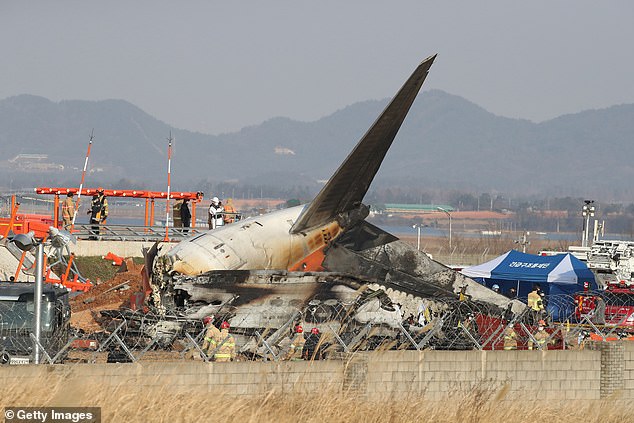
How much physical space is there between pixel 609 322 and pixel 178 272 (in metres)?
12.3

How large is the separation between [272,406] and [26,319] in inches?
281

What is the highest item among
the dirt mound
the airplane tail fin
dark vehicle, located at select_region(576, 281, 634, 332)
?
the airplane tail fin

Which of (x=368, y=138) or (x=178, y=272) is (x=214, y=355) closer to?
(x=178, y=272)

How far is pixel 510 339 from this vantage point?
80.2 ft

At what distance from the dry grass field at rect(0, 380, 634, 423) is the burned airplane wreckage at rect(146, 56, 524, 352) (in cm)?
320

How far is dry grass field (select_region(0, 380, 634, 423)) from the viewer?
57.3 feet

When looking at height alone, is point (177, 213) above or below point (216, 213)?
below

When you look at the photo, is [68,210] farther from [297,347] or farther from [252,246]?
[297,347]

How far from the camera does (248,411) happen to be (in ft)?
60.6

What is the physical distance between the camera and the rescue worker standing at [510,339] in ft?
79.3

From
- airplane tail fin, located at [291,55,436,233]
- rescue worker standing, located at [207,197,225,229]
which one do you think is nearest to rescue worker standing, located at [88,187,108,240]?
rescue worker standing, located at [207,197,225,229]

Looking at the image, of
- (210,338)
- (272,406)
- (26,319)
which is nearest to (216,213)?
(26,319)

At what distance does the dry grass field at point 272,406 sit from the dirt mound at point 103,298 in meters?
13.5

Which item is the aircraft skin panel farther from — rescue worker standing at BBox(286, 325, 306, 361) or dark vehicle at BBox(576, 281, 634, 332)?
dark vehicle at BBox(576, 281, 634, 332)
